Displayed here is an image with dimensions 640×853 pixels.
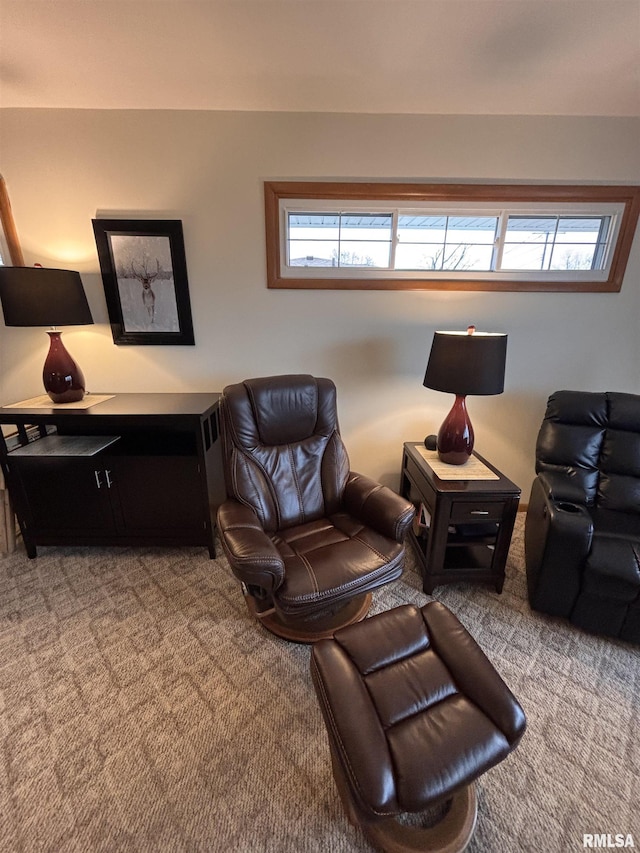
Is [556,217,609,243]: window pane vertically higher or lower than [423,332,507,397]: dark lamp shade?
higher

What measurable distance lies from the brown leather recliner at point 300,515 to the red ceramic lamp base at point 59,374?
3.48ft

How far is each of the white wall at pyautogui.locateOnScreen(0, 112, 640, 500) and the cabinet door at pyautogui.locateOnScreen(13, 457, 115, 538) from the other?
0.67m

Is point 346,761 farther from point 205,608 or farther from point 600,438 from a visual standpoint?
point 600,438

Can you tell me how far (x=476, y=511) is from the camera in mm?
1675

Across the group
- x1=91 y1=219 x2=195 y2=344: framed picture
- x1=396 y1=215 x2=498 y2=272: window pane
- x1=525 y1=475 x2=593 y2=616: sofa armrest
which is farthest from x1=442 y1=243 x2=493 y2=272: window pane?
x1=91 y1=219 x2=195 y2=344: framed picture

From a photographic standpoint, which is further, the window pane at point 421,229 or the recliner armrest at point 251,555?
the window pane at point 421,229

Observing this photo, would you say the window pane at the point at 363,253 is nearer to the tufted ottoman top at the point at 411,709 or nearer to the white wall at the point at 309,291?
the white wall at the point at 309,291

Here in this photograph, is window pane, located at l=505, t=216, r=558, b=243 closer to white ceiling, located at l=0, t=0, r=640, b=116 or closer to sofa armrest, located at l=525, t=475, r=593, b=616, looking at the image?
white ceiling, located at l=0, t=0, r=640, b=116

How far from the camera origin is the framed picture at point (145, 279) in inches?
78.7

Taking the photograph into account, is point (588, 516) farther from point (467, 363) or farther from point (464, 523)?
point (467, 363)

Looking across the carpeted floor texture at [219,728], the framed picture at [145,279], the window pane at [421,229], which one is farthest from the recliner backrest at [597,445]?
the framed picture at [145,279]

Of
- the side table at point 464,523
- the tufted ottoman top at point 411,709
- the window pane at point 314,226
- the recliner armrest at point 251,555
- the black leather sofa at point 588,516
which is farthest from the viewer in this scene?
the window pane at point 314,226

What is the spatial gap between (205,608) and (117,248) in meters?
2.16

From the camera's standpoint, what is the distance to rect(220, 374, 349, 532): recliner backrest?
1.67 m
